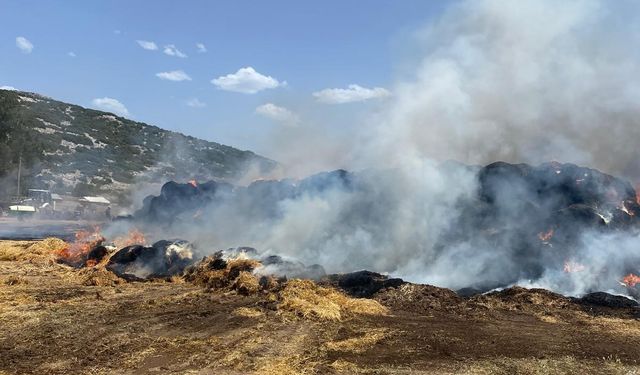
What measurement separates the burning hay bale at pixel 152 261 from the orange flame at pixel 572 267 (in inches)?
692

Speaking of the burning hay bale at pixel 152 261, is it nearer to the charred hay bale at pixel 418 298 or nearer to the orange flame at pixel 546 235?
the charred hay bale at pixel 418 298

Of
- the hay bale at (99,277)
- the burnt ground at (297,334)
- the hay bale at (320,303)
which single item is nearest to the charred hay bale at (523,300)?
the burnt ground at (297,334)

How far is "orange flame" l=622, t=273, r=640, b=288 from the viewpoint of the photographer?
811 inches

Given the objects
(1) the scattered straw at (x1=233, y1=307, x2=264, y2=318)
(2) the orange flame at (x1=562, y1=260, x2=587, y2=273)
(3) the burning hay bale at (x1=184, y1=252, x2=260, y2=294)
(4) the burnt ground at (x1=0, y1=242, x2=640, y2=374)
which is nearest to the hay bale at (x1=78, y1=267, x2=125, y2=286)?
(4) the burnt ground at (x1=0, y1=242, x2=640, y2=374)

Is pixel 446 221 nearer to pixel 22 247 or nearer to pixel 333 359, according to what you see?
pixel 333 359

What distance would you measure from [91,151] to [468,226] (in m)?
80.0

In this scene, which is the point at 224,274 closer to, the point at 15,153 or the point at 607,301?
the point at 607,301

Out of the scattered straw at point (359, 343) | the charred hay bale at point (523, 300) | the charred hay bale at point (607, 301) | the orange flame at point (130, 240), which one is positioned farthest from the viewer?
the orange flame at point (130, 240)

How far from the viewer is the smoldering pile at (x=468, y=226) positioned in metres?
21.8

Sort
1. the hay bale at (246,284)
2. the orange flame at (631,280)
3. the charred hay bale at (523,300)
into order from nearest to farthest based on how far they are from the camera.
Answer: the charred hay bale at (523,300)
the hay bale at (246,284)
the orange flame at (631,280)

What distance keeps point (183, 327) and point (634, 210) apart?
23.8 m

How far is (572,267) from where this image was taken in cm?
2147

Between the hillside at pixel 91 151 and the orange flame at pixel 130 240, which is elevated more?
the hillside at pixel 91 151

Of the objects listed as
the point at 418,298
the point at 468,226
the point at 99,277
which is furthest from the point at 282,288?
the point at 468,226
